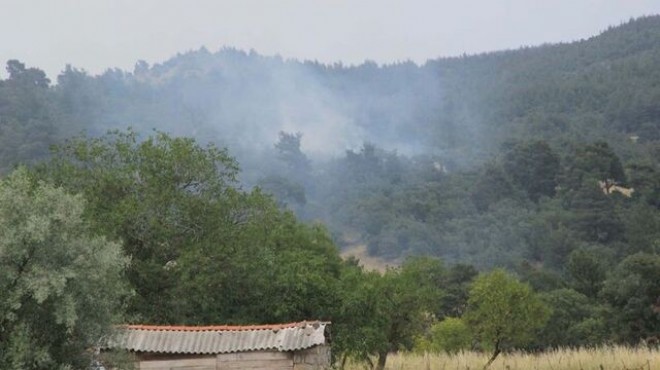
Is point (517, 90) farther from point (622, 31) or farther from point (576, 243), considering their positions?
point (576, 243)

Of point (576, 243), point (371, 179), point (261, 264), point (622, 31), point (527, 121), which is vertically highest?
point (622, 31)

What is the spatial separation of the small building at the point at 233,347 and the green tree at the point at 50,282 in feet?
18.7

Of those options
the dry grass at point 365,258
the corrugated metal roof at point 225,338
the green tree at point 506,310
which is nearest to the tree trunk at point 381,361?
the corrugated metal roof at point 225,338

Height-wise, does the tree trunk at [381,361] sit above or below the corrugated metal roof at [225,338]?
below

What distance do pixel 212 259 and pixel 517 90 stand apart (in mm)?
157032

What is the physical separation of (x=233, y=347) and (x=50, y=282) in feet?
25.8

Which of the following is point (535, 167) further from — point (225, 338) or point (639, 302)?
point (225, 338)

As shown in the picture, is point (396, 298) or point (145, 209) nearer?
point (145, 209)

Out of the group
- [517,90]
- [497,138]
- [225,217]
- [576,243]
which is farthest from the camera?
[517,90]

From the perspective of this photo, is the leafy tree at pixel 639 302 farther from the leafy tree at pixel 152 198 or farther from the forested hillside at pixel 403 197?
the leafy tree at pixel 152 198

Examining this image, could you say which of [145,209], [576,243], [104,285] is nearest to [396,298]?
[145,209]

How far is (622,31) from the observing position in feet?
651

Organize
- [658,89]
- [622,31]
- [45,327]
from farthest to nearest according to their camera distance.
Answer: [622,31], [658,89], [45,327]

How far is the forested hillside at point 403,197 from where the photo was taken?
2911cm
